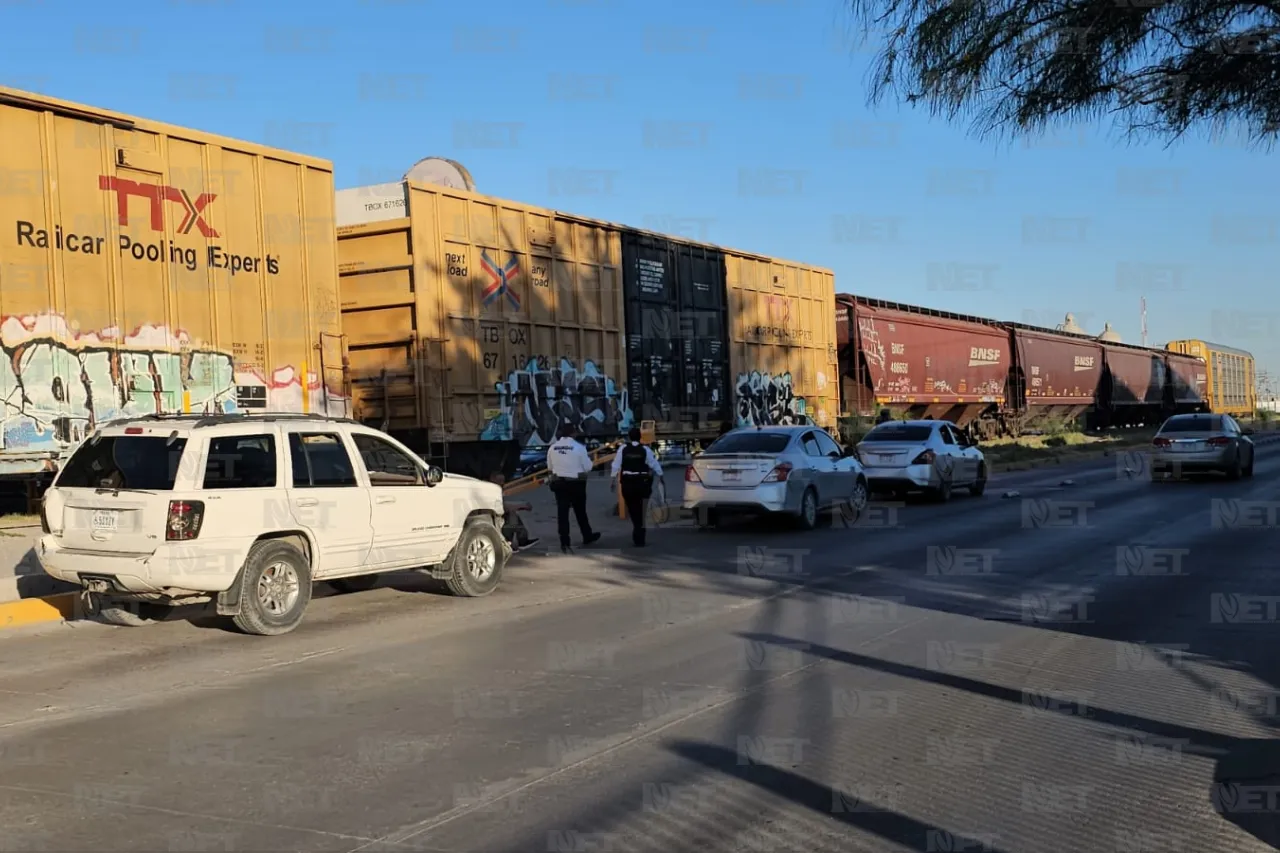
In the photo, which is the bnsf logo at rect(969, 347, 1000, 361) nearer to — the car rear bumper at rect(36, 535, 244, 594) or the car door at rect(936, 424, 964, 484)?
the car door at rect(936, 424, 964, 484)

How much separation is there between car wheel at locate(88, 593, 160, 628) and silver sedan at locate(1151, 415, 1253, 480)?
20446 millimetres

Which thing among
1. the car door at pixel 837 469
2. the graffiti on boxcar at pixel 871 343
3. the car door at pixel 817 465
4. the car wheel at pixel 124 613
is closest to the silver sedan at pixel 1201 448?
the graffiti on boxcar at pixel 871 343

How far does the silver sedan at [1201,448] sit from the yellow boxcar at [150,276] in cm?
1734

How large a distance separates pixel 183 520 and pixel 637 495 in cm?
687

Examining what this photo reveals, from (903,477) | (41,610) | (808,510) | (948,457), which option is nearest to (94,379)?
(41,610)

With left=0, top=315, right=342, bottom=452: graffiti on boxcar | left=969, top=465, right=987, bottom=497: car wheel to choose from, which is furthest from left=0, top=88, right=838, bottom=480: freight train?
left=969, top=465, right=987, bottom=497: car wheel

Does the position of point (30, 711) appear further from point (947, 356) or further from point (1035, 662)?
point (947, 356)

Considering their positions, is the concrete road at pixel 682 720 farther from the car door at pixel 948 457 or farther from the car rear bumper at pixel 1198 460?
the car rear bumper at pixel 1198 460

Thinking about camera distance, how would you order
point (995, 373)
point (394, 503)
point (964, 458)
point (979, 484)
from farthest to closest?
point (995, 373), point (979, 484), point (964, 458), point (394, 503)

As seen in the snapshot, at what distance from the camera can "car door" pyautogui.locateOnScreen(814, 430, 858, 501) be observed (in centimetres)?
1630

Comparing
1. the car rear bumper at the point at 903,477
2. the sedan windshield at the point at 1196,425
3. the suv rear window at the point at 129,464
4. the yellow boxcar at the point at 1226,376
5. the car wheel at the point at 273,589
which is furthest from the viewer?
the yellow boxcar at the point at 1226,376

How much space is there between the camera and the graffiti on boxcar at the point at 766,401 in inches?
973

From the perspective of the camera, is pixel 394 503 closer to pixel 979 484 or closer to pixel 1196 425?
pixel 979 484

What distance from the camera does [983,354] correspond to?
1423 inches
